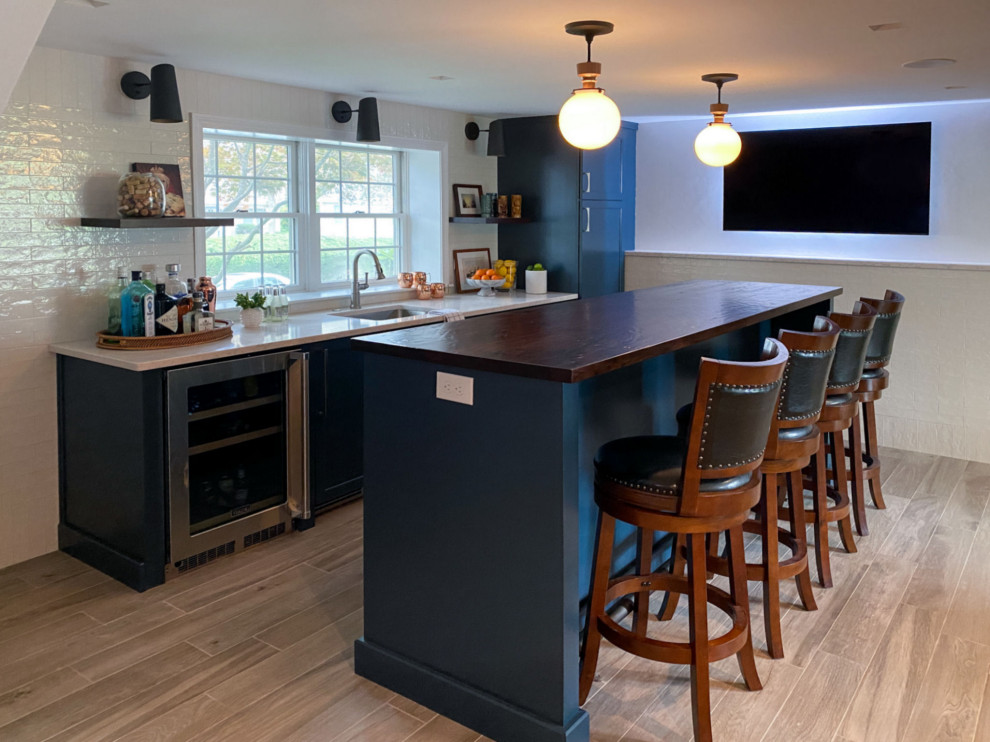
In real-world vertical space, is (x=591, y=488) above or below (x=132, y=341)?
below

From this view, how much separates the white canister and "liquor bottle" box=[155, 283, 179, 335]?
292cm

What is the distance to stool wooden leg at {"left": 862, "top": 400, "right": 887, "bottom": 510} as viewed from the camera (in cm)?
418

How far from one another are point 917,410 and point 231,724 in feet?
15.0

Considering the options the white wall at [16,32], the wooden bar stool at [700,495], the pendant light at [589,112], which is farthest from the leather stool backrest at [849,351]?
the white wall at [16,32]

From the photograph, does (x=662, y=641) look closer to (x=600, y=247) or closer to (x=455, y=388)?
(x=455, y=388)

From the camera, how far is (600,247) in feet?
21.1

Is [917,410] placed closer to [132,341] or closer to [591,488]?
[591,488]

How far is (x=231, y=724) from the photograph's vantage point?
2.52 metres

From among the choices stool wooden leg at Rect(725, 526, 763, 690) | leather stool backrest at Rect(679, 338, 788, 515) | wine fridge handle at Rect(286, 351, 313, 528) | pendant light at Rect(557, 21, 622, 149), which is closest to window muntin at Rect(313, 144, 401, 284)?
wine fridge handle at Rect(286, 351, 313, 528)

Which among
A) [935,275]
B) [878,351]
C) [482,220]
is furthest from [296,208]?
[935,275]

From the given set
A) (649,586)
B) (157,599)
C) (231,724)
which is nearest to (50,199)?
(157,599)

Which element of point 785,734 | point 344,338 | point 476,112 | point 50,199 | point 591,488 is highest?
point 476,112

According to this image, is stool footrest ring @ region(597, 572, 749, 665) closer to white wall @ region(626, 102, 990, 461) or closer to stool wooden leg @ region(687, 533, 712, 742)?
stool wooden leg @ region(687, 533, 712, 742)

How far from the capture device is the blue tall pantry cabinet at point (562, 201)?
240 inches
